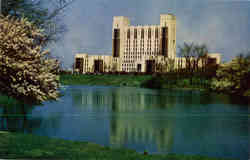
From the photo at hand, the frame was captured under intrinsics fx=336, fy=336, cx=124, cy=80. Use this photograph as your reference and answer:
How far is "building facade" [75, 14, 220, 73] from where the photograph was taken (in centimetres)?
441

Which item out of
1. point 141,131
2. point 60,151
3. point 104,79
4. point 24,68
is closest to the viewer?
point 60,151

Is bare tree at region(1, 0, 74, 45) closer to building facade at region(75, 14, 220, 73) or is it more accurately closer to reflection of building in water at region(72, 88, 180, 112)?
building facade at region(75, 14, 220, 73)

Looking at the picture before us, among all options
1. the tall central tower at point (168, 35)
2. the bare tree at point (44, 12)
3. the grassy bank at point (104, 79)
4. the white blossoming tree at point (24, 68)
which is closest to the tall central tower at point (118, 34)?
the grassy bank at point (104, 79)

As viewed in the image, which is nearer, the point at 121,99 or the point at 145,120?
the point at 145,120

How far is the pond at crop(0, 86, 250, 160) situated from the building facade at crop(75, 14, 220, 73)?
38cm

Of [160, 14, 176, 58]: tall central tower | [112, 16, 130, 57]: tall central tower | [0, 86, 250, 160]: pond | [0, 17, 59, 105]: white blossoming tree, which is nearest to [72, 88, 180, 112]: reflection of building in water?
Answer: [0, 86, 250, 160]: pond

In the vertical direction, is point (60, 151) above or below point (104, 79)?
below

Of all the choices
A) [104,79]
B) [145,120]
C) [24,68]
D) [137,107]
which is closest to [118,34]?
[104,79]

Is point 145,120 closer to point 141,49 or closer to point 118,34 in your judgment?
point 141,49

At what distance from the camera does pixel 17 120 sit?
453 cm

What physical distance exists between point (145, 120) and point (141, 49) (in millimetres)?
944

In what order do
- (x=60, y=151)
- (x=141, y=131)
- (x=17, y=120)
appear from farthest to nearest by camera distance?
1. (x=17, y=120)
2. (x=141, y=131)
3. (x=60, y=151)

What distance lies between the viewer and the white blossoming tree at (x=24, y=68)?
4.38 metres

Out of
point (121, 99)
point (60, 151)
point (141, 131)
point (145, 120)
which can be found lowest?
point (60, 151)
